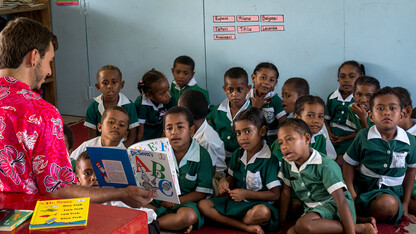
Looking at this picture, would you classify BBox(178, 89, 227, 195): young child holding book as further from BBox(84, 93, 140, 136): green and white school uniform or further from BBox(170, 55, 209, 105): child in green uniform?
BBox(170, 55, 209, 105): child in green uniform

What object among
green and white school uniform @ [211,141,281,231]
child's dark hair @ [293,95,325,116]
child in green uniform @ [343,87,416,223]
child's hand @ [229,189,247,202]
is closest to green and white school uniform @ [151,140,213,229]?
green and white school uniform @ [211,141,281,231]

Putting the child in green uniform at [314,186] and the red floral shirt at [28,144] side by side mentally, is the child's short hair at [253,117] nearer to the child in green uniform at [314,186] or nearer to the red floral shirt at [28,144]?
the child in green uniform at [314,186]

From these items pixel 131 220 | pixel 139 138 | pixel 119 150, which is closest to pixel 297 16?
pixel 139 138

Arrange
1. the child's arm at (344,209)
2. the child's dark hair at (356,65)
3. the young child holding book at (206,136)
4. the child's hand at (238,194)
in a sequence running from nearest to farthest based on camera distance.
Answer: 1. the child's arm at (344,209)
2. the child's hand at (238,194)
3. the young child holding book at (206,136)
4. the child's dark hair at (356,65)

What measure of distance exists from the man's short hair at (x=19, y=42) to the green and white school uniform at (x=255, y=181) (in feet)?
4.73

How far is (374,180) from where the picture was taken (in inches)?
118

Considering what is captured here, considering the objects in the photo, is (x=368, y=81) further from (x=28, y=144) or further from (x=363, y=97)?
(x=28, y=144)

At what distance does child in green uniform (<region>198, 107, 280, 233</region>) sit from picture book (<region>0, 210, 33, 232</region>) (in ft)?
4.79

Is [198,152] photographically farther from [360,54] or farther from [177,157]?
[360,54]

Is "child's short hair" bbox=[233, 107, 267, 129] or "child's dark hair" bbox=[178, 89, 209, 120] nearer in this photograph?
"child's short hair" bbox=[233, 107, 267, 129]

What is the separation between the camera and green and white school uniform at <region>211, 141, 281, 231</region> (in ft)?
9.60

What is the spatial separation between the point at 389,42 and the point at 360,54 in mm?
241

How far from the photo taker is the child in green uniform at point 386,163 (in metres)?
2.90

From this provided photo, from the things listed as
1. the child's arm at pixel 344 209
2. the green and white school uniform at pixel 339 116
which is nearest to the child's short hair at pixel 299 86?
the green and white school uniform at pixel 339 116
